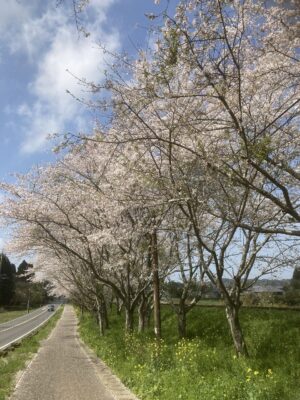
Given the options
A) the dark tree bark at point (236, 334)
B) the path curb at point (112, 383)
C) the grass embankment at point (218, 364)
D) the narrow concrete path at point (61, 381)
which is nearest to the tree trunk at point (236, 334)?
the dark tree bark at point (236, 334)

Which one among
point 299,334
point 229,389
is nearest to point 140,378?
point 229,389

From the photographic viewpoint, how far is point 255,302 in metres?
25.9

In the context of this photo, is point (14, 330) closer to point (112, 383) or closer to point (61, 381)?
point (61, 381)

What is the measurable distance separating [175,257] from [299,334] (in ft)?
17.2

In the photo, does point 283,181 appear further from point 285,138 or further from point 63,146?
point 63,146

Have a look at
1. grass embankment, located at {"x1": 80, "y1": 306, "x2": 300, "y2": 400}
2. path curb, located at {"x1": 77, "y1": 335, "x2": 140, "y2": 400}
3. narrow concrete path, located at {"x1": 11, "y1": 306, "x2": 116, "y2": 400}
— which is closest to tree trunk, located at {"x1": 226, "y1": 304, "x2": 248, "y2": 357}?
grass embankment, located at {"x1": 80, "y1": 306, "x2": 300, "y2": 400}

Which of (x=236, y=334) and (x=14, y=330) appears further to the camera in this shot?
(x=14, y=330)

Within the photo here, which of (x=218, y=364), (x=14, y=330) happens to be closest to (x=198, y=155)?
(x=218, y=364)

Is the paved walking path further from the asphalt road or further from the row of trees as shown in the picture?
the asphalt road

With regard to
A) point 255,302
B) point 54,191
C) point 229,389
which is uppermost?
point 54,191

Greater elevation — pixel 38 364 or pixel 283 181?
pixel 283 181

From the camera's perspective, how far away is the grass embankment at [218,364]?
7.15m

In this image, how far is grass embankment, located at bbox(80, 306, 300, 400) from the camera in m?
7.15

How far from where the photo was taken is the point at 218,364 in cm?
932
